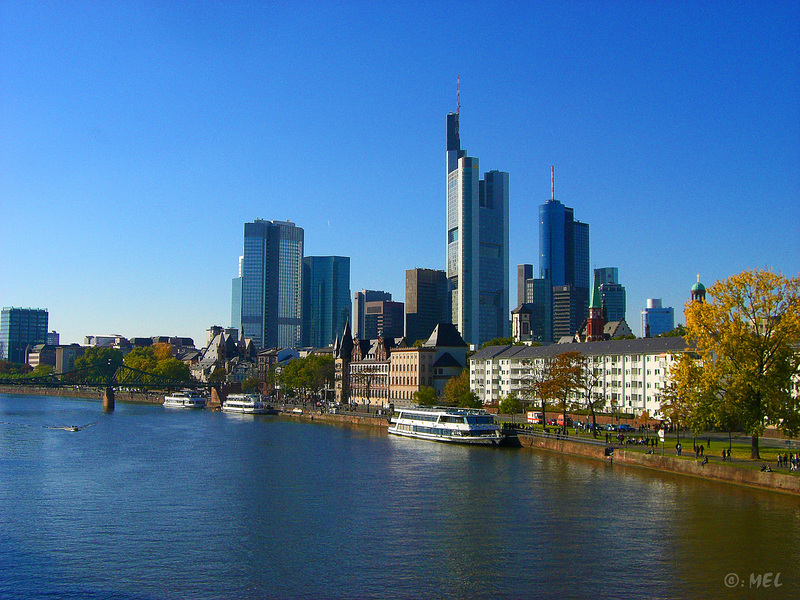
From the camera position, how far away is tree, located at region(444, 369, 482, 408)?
14388 cm

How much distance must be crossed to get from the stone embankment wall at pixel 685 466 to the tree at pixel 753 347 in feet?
18.0

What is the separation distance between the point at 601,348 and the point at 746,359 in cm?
6558

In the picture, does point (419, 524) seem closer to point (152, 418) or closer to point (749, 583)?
point (749, 583)

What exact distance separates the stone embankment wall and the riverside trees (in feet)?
13.4

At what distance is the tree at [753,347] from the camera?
7144 centimetres

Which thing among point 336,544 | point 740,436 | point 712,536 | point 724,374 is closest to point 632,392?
point 740,436

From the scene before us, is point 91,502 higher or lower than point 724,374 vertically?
lower

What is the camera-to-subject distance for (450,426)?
112 m

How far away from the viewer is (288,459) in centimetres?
8881

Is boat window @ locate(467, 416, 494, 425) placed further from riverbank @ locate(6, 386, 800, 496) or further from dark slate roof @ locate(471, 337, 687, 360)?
dark slate roof @ locate(471, 337, 687, 360)

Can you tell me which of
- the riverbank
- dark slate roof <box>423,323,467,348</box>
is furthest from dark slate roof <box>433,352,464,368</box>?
the riverbank

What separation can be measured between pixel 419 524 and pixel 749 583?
2063 centimetres

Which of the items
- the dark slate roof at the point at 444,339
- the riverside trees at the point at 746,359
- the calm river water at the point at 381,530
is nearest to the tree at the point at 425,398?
the dark slate roof at the point at 444,339

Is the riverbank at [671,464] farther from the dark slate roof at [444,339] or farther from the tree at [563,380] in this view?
the dark slate roof at [444,339]
